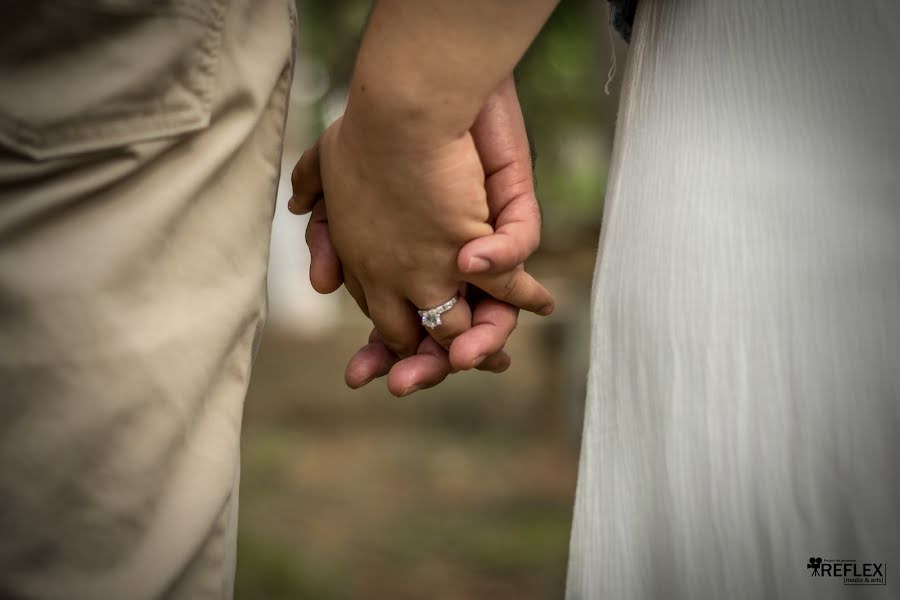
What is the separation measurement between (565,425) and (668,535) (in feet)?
11.8

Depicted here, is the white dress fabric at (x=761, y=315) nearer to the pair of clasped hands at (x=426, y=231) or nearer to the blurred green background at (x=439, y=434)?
the pair of clasped hands at (x=426, y=231)

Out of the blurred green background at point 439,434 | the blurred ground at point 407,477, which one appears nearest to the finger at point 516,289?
the blurred green background at point 439,434

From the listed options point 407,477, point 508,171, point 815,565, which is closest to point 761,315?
point 815,565

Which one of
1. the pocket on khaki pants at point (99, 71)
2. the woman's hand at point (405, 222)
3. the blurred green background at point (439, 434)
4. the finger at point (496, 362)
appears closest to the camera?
the pocket on khaki pants at point (99, 71)

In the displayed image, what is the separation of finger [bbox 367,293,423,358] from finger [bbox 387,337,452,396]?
2 centimetres

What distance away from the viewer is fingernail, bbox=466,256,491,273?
0.90 metres

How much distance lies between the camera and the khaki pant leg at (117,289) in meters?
0.71

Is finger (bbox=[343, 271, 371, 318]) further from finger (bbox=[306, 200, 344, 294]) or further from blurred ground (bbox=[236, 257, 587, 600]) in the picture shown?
blurred ground (bbox=[236, 257, 587, 600])

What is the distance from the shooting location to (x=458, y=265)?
0.92 metres

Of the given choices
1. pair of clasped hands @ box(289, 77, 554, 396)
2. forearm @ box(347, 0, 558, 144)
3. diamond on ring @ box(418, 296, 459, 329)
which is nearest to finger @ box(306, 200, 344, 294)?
pair of clasped hands @ box(289, 77, 554, 396)

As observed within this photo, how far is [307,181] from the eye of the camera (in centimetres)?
107

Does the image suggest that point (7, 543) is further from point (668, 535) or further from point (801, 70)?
point (801, 70)

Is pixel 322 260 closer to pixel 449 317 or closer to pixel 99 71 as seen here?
pixel 449 317

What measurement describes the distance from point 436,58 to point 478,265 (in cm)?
22
